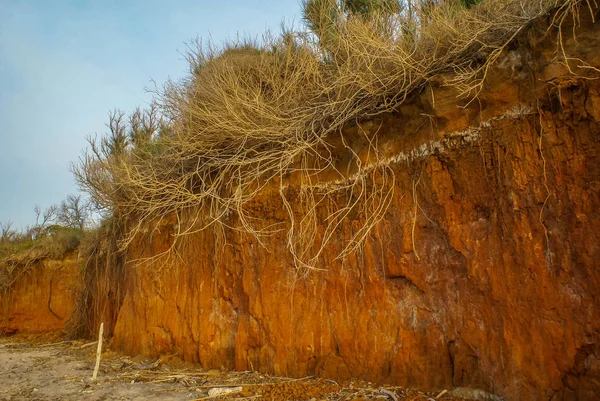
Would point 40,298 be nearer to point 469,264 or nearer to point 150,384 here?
point 150,384

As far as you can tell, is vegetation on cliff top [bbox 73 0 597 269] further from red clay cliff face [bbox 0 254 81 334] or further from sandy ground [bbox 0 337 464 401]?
red clay cliff face [bbox 0 254 81 334]

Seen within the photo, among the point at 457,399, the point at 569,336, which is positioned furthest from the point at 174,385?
the point at 569,336

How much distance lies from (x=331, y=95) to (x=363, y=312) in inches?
112

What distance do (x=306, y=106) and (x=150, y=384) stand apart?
4.43 metres

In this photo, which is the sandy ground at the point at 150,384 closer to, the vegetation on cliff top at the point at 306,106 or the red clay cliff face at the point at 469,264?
the red clay cliff face at the point at 469,264

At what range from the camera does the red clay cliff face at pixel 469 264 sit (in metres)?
3.75

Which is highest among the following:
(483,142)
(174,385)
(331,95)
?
(331,95)

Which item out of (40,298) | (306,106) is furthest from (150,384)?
(40,298)

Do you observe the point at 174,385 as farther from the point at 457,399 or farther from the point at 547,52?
the point at 547,52


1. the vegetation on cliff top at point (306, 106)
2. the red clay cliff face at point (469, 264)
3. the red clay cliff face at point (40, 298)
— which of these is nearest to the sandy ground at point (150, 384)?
the red clay cliff face at point (469, 264)

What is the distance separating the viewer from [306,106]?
19.9 feet

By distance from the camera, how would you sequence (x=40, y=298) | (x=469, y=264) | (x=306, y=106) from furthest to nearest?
(x=40, y=298) → (x=306, y=106) → (x=469, y=264)

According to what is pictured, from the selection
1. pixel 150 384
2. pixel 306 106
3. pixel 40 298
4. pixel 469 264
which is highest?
pixel 306 106

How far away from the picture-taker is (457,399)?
4129 millimetres
